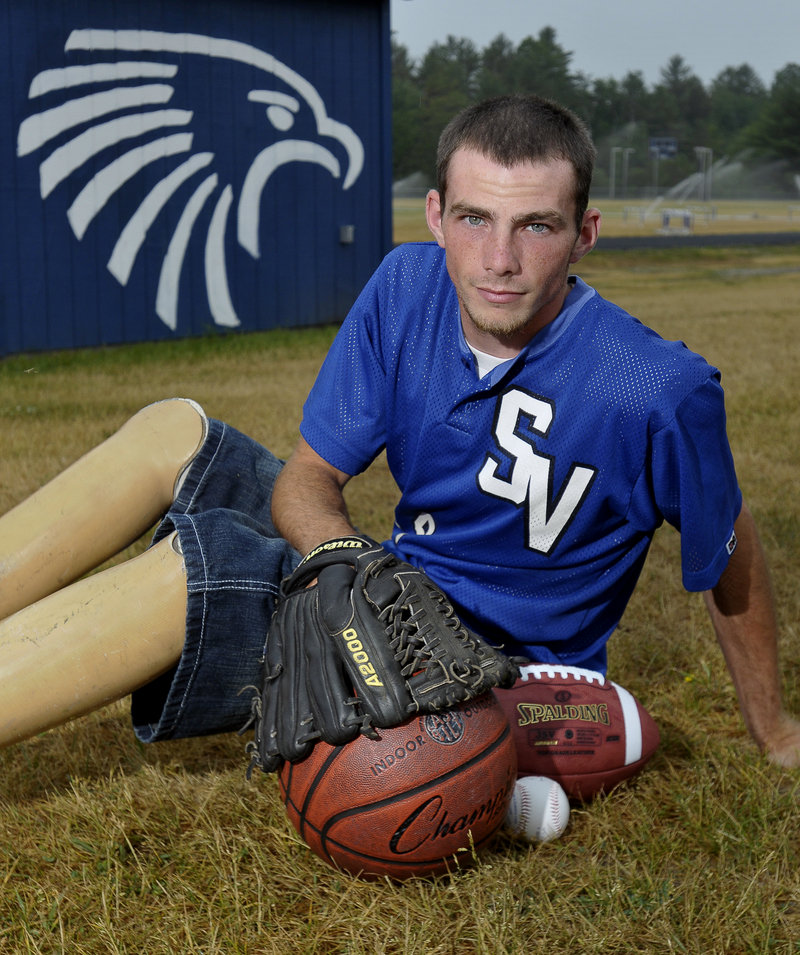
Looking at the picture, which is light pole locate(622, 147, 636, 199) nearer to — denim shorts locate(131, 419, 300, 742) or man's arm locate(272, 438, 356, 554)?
man's arm locate(272, 438, 356, 554)

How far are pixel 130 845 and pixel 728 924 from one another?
4.07 ft

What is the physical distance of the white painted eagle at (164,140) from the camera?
8.98 meters

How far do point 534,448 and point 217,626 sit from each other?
2.40ft

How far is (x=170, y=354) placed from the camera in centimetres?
934

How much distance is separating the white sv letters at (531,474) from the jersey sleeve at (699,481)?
0.52ft

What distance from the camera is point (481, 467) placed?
2.27 metres

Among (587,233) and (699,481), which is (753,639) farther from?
(587,233)

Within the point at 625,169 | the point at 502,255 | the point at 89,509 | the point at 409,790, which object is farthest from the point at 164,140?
the point at 625,169

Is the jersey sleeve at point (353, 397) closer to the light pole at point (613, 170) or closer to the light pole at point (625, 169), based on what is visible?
the light pole at point (613, 170)

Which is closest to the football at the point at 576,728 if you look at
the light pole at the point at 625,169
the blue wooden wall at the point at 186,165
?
the blue wooden wall at the point at 186,165

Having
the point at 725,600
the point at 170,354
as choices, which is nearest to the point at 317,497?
the point at 725,600

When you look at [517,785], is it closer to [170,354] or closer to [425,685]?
[425,685]

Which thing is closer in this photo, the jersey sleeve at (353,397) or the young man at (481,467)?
the young man at (481,467)

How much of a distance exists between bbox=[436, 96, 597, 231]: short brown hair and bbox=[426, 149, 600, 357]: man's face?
20 mm
